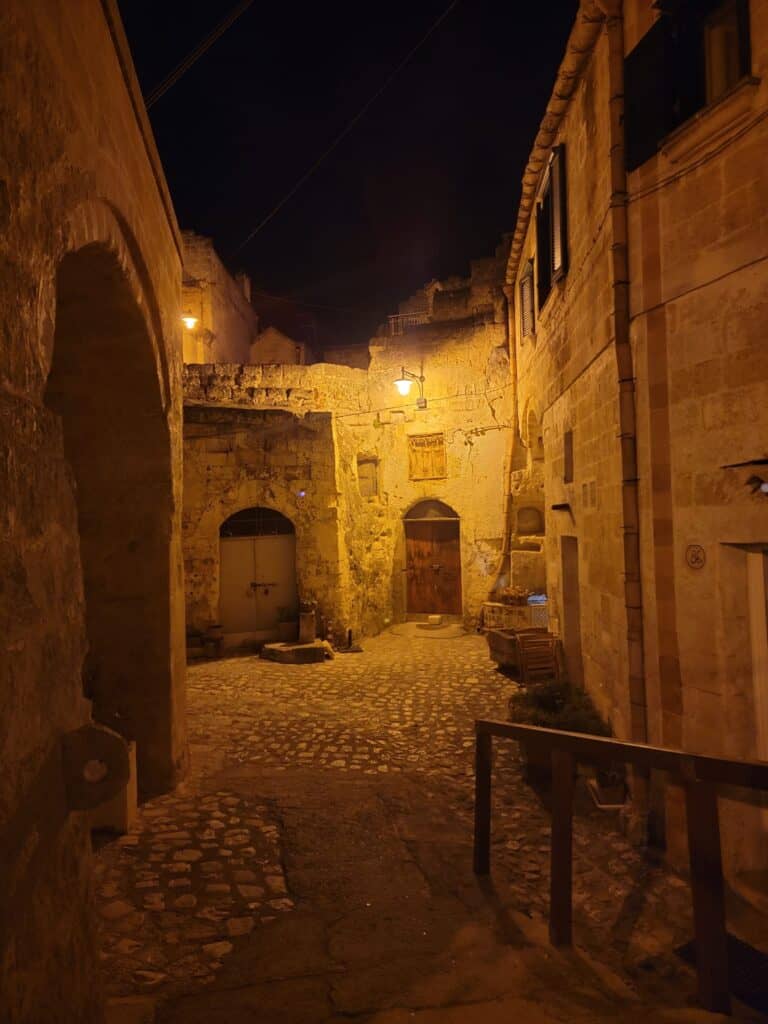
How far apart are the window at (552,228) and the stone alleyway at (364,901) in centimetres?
594

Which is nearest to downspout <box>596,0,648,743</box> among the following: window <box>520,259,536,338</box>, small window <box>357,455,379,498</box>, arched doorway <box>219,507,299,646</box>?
window <box>520,259,536,338</box>

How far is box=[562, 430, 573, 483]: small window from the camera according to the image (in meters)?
7.12

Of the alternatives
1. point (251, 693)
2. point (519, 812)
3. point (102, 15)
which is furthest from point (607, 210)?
point (251, 693)

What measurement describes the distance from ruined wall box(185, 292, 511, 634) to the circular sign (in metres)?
7.80

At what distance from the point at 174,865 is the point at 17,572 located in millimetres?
3392

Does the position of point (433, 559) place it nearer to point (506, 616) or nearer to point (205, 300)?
point (506, 616)

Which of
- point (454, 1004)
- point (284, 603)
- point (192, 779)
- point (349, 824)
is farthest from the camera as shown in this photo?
point (284, 603)

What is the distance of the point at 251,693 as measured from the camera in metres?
8.51

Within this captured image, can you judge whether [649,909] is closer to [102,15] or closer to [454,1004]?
[454,1004]

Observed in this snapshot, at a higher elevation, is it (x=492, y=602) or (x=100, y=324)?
(x=100, y=324)

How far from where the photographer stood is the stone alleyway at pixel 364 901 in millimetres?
2783

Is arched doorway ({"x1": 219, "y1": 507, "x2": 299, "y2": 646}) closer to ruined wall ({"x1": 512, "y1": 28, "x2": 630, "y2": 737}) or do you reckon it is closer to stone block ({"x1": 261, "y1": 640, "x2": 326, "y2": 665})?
stone block ({"x1": 261, "y1": 640, "x2": 326, "y2": 665})

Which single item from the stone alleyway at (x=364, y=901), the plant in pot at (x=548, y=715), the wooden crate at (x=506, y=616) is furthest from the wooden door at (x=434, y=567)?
the stone alleyway at (x=364, y=901)

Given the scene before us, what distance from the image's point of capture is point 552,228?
743 cm
